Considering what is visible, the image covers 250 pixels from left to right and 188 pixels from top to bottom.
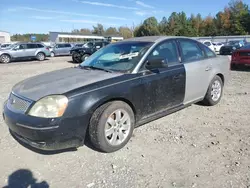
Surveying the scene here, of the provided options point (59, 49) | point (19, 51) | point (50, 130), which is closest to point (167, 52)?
point (50, 130)

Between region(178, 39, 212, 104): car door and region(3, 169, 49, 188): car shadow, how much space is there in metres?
2.93

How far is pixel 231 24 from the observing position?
66.1 m

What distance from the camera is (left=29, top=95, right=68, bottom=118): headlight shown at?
2.84m

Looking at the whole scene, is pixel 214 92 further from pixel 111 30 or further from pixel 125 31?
pixel 111 30

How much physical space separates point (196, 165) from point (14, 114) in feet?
8.18

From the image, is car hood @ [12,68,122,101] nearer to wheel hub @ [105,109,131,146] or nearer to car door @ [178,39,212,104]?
wheel hub @ [105,109,131,146]

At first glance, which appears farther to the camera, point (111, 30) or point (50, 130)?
point (111, 30)

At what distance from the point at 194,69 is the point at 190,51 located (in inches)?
16.6

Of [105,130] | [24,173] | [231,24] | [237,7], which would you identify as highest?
[237,7]

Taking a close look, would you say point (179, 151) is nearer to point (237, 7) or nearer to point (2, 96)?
point (2, 96)

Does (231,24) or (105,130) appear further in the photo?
(231,24)

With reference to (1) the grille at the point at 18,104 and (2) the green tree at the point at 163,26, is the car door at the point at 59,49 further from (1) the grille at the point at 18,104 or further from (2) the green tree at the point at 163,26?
(2) the green tree at the point at 163,26

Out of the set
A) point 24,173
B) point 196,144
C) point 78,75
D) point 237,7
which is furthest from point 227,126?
point 237,7

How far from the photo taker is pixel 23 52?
19.0m
